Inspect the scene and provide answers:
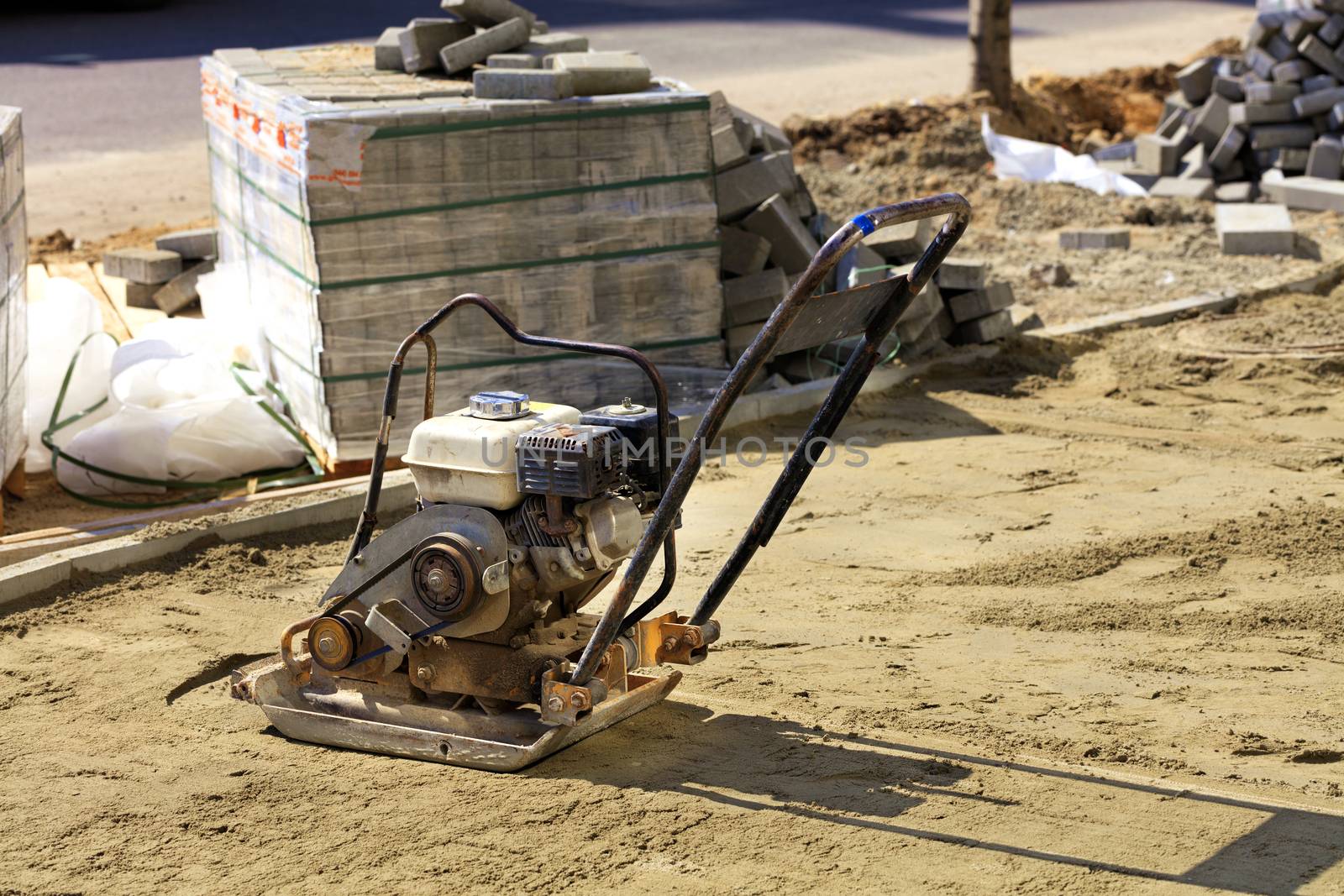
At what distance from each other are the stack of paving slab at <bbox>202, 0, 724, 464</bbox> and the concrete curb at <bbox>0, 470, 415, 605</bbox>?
0.56m

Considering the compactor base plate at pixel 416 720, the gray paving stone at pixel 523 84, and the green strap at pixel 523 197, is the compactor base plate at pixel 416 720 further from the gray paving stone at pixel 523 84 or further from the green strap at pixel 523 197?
the gray paving stone at pixel 523 84

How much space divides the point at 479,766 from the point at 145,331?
470 cm

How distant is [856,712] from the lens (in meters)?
4.88

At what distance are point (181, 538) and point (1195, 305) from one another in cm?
649

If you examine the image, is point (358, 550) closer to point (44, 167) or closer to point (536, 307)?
point (536, 307)

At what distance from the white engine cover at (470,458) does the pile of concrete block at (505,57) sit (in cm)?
343

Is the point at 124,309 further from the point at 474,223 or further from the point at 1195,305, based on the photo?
the point at 1195,305

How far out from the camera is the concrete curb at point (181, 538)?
236 inches

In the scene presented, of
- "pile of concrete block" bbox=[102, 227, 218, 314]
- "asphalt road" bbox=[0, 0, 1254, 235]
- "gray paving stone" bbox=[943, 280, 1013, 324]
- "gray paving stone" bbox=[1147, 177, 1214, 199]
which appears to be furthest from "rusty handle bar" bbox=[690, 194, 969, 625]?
"gray paving stone" bbox=[1147, 177, 1214, 199]

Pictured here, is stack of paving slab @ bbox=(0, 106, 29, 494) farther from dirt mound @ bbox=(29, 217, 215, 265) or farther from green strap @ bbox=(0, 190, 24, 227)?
dirt mound @ bbox=(29, 217, 215, 265)

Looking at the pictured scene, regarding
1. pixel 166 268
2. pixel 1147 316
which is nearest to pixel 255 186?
pixel 166 268

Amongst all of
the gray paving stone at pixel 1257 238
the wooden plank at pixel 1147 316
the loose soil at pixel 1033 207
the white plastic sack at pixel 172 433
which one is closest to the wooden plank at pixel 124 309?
the white plastic sack at pixel 172 433

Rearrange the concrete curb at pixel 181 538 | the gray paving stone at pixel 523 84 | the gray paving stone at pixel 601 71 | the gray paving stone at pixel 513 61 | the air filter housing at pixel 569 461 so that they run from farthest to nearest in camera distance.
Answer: the gray paving stone at pixel 513 61, the gray paving stone at pixel 601 71, the gray paving stone at pixel 523 84, the concrete curb at pixel 181 538, the air filter housing at pixel 569 461

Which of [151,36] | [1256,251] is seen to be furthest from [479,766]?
[151,36]
